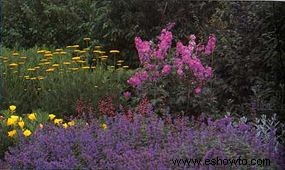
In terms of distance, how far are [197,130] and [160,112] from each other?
3.40 feet

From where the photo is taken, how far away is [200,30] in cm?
595

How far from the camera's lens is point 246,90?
5.30 m

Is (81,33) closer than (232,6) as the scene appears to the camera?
No

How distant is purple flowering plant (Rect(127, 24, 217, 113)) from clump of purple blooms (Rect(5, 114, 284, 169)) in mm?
1138

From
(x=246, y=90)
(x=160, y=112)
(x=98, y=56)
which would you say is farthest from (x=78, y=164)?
(x=98, y=56)

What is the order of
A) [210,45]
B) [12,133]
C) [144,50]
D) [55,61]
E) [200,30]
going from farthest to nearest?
[200,30], [55,61], [210,45], [144,50], [12,133]

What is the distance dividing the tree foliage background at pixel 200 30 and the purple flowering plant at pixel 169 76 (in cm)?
26

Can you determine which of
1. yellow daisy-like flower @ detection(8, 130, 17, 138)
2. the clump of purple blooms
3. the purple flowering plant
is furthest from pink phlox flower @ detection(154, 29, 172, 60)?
yellow daisy-like flower @ detection(8, 130, 17, 138)

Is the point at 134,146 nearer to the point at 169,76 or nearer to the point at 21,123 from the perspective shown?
the point at 21,123

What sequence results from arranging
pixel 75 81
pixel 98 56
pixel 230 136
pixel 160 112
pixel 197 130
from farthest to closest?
pixel 98 56 < pixel 75 81 < pixel 160 112 < pixel 197 130 < pixel 230 136

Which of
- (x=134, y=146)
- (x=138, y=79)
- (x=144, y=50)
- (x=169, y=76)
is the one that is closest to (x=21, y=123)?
(x=134, y=146)

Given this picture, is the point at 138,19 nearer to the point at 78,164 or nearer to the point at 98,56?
the point at 98,56

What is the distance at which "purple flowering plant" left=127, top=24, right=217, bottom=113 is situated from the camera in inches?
196

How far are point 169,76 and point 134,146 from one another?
162cm
